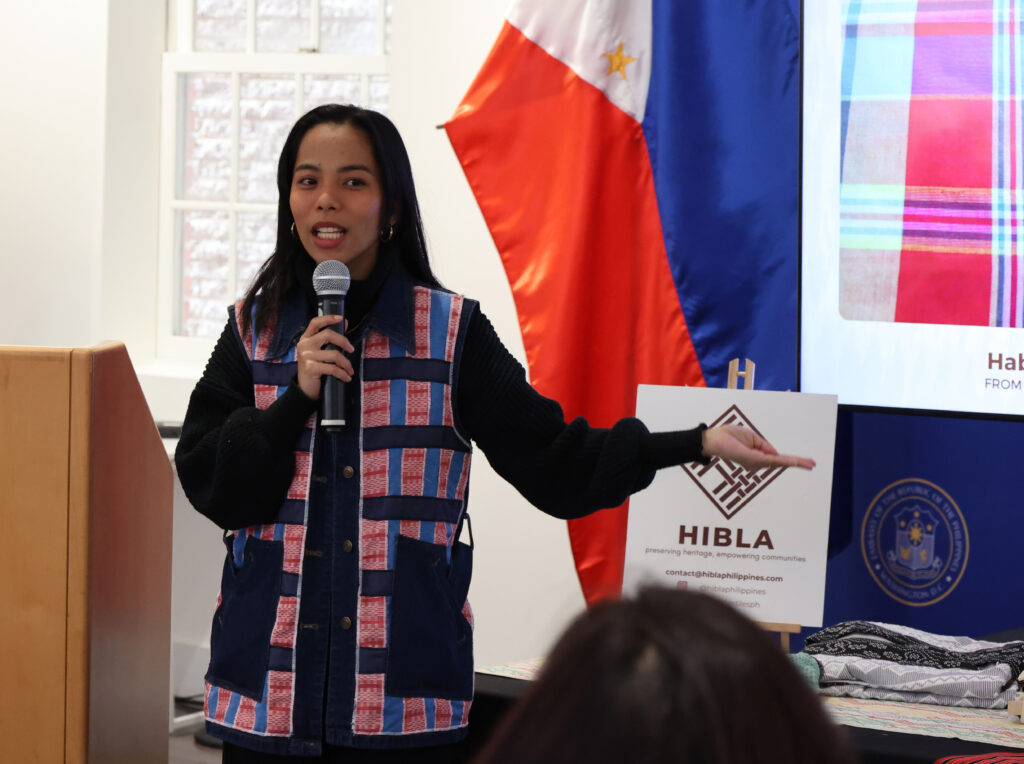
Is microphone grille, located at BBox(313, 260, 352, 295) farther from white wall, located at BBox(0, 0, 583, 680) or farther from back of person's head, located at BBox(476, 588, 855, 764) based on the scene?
white wall, located at BBox(0, 0, 583, 680)

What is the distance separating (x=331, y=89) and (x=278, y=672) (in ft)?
10.2

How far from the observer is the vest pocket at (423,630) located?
1.56m

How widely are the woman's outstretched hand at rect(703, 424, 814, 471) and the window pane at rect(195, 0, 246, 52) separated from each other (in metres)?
3.27

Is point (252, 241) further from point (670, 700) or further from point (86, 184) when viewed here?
point (670, 700)

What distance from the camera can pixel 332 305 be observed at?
1.58 meters

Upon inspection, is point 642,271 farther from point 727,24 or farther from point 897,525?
point 897,525

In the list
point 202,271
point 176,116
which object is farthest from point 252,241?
point 176,116

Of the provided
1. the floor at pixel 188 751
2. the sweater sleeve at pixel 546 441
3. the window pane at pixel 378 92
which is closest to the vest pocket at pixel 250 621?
the sweater sleeve at pixel 546 441

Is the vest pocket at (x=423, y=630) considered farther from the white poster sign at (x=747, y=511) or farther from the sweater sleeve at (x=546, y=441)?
the white poster sign at (x=747, y=511)

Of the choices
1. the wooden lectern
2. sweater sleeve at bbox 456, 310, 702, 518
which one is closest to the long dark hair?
sweater sleeve at bbox 456, 310, 702, 518

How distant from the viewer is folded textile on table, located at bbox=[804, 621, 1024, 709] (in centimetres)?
245

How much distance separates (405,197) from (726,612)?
1279 millimetres

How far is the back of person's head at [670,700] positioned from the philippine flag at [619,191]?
2.47m

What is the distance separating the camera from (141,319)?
4422 millimetres
